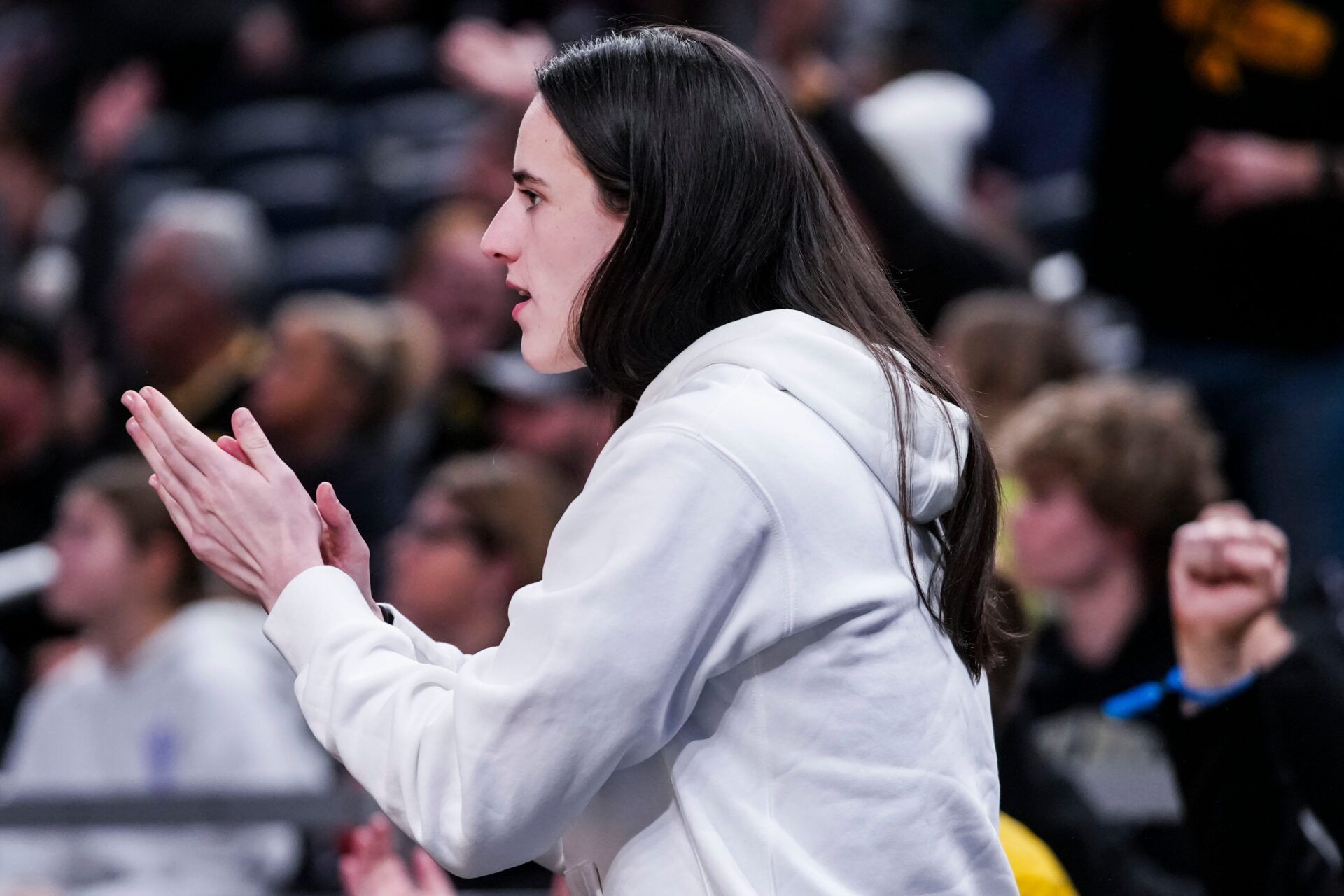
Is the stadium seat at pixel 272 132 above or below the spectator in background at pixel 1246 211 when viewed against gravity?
below

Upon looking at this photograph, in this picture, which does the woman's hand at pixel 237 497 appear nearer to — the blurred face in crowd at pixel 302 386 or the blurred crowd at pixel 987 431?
the blurred crowd at pixel 987 431

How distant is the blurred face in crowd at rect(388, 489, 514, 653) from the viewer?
10.2ft

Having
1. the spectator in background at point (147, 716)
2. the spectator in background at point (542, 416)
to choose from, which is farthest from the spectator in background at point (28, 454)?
the spectator in background at point (542, 416)

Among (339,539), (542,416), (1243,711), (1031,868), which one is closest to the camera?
(339,539)

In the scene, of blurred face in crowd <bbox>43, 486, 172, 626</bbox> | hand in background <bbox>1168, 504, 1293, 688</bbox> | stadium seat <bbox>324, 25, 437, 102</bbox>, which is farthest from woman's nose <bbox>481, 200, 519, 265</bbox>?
stadium seat <bbox>324, 25, 437, 102</bbox>

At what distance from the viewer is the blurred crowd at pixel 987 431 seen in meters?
2.00

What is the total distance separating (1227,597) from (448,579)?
5.34 feet

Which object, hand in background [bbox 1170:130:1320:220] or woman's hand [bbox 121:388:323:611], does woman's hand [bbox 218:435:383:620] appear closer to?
woman's hand [bbox 121:388:323:611]

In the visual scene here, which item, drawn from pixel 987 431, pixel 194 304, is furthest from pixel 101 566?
pixel 987 431

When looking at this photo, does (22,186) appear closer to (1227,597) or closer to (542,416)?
(542,416)

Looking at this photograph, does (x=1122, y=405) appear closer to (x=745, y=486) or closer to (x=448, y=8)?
(x=745, y=486)

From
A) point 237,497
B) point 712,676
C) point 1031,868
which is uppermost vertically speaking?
point 237,497

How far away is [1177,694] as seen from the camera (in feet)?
6.35

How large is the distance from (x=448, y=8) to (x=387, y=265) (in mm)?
2026
